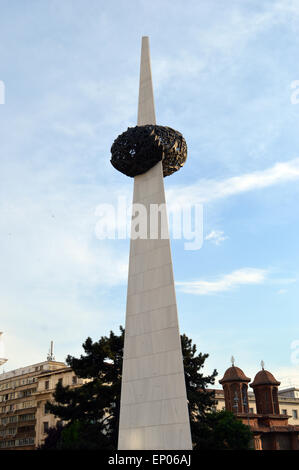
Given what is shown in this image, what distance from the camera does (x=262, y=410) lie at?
5488 centimetres

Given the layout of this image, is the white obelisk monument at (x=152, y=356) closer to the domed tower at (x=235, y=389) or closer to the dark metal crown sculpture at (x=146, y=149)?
the dark metal crown sculpture at (x=146, y=149)

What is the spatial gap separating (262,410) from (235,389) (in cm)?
454

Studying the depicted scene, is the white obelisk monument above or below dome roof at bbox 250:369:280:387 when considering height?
below

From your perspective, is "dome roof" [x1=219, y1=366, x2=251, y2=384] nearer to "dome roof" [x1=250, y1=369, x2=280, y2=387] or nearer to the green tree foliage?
"dome roof" [x1=250, y1=369, x2=280, y2=387]

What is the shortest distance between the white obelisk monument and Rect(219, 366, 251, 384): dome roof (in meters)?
37.0

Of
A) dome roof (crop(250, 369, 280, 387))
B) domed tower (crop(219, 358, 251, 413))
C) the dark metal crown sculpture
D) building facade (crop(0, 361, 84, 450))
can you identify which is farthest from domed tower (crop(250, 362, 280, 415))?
the dark metal crown sculpture

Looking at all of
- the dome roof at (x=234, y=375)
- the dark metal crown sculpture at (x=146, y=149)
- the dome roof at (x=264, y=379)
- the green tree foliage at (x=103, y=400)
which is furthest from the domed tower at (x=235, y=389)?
the dark metal crown sculpture at (x=146, y=149)

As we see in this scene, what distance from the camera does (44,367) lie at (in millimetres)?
57625

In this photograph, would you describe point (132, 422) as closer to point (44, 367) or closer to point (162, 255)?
point (162, 255)

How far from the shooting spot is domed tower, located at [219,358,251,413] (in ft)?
172

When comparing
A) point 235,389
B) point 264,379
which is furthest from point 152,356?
point 264,379

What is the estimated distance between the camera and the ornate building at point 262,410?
5075 centimetres

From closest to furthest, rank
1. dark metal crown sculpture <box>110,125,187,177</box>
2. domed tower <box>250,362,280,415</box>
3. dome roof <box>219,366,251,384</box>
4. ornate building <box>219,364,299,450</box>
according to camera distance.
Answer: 1. dark metal crown sculpture <box>110,125,187,177</box>
2. ornate building <box>219,364,299,450</box>
3. dome roof <box>219,366,251,384</box>
4. domed tower <box>250,362,280,415</box>
